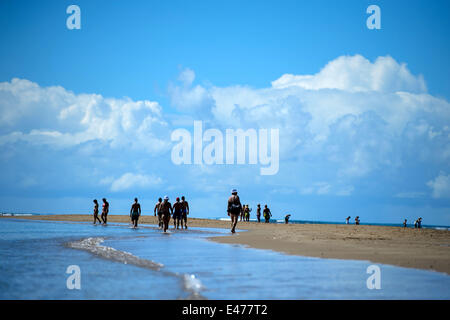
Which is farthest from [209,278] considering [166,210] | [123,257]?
[166,210]

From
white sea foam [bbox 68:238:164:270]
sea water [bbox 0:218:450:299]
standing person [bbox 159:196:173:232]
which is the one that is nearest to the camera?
sea water [bbox 0:218:450:299]

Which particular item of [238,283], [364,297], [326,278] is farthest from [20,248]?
[364,297]

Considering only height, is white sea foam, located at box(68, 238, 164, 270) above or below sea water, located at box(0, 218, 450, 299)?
below

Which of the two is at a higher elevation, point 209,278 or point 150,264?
point 209,278

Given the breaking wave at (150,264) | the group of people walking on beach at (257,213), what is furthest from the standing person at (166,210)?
the group of people walking on beach at (257,213)

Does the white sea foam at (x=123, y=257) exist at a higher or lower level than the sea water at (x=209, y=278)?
lower

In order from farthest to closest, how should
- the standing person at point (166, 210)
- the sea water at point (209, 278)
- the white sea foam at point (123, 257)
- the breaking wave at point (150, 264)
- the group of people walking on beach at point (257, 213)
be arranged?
the group of people walking on beach at point (257, 213) < the standing person at point (166, 210) < the white sea foam at point (123, 257) < the breaking wave at point (150, 264) < the sea water at point (209, 278)

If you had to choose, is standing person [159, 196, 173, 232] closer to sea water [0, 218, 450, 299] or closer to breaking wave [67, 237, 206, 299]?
breaking wave [67, 237, 206, 299]

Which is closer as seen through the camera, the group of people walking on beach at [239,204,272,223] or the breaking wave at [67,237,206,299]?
the breaking wave at [67,237,206,299]

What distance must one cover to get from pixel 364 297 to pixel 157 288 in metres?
3.55

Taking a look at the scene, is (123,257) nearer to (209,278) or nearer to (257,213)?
(209,278)

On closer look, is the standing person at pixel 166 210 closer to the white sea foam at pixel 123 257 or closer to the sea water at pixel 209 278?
the white sea foam at pixel 123 257

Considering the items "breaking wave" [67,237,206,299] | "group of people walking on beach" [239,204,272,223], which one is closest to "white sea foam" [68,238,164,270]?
"breaking wave" [67,237,206,299]
